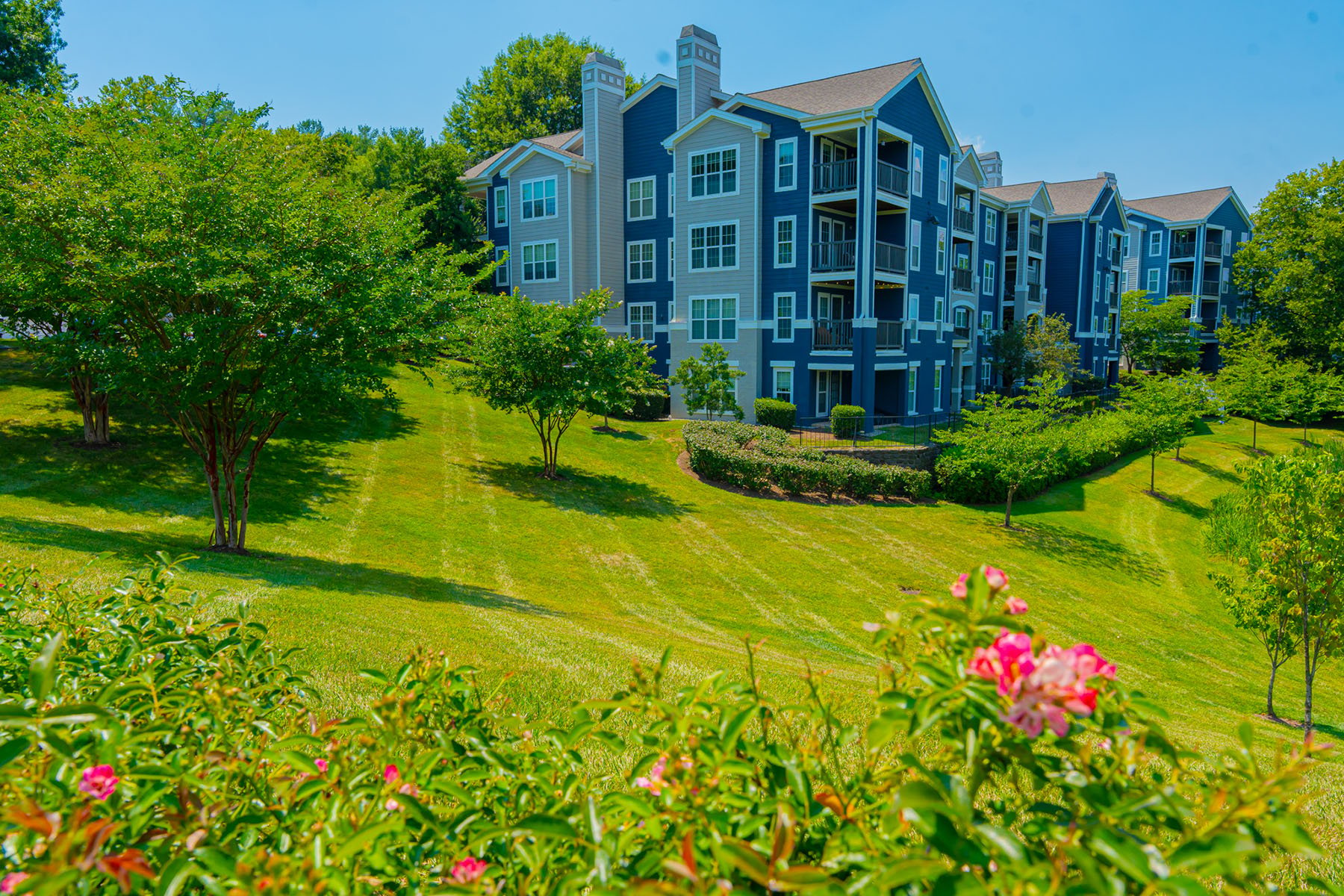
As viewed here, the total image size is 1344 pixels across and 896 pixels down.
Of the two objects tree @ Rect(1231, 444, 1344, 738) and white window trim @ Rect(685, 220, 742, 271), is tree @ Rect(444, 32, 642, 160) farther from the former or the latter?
tree @ Rect(1231, 444, 1344, 738)

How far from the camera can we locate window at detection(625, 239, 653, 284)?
4212 cm

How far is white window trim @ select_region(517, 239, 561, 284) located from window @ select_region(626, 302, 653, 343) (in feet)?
13.3

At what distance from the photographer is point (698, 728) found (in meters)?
2.61

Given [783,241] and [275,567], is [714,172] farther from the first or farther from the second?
[275,567]

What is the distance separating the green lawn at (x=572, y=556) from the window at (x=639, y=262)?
13.1m

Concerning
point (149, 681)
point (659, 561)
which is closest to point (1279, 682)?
point (659, 561)

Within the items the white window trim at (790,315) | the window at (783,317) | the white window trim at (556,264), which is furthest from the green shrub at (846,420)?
the white window trim at (556,264)

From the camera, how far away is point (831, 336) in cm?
3569

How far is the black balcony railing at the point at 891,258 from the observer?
35.6 m

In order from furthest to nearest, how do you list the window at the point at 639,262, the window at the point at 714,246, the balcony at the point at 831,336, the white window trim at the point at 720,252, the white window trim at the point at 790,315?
the window at the point at 639,262, the window at the point at 714,246, the white window trim at the point at 720,252, the white window trim at the point at 790,315, the balcony at the point at 831,336

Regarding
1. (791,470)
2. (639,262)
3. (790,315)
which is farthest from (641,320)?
(791,470)

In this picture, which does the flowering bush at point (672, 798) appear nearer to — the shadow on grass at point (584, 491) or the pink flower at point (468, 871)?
the pink flower at point (468, 871)

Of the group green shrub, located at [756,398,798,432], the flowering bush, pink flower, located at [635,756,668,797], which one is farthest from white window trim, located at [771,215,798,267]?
pink flower, located at [635,756,668,797]

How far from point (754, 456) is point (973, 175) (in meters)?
26.2
